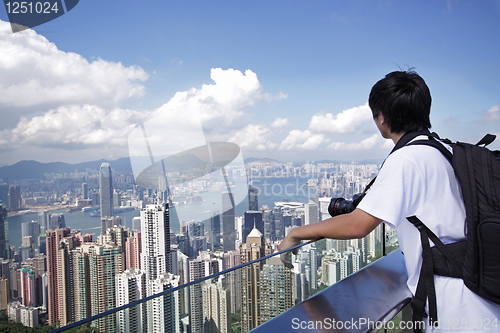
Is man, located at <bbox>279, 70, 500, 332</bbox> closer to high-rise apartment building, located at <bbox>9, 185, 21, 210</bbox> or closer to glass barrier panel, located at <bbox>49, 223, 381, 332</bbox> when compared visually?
glass barrier panel, located at <bbox>49, 223, 381, 332</bbox>

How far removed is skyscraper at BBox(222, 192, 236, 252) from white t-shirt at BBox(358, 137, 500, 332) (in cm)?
545

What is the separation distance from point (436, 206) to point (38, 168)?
6906 mm

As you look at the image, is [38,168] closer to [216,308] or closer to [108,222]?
[108,222]

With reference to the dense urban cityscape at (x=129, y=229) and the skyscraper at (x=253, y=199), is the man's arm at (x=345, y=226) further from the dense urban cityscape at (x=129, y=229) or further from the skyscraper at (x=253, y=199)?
the skyscraper at (x=253, y=199)

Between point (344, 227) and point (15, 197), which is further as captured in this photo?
point (15, 197)

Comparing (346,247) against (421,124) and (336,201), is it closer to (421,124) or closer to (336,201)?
(336,201)

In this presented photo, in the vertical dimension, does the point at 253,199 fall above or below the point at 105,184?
below

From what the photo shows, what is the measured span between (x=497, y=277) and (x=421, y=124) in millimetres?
365

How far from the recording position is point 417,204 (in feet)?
2.08

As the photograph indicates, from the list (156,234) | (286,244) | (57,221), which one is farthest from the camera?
(156,234)

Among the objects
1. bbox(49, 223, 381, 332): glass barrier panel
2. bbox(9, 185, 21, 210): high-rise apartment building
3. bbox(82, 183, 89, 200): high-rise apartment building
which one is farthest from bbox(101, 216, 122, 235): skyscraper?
bbox(49, 223, 381, 332): glass barrier panel

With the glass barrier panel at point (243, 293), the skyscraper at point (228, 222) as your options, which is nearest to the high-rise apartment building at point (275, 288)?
the glass barrier panel at point (243, 293)

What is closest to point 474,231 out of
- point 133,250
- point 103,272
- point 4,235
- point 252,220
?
point 252,220

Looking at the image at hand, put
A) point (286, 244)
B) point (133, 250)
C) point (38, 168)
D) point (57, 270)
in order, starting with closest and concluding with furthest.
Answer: point (286, 244), point (38, 168), point (57, 270), point (133, 250)
